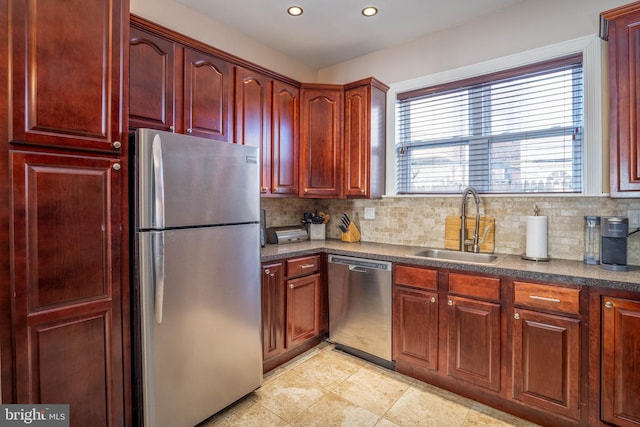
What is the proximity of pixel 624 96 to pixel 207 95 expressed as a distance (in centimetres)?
255

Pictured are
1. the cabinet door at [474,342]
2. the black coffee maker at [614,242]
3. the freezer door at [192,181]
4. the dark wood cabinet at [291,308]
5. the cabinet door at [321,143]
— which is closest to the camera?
the freezer door at [192,181]

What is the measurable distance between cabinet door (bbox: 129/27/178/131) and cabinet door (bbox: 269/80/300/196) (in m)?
0.91

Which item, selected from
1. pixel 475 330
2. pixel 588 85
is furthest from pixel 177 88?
pixel 588 85

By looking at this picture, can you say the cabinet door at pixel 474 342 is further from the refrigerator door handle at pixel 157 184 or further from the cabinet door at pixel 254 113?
the refrigerator door handle at pixel 157 184

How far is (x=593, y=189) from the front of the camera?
213 centimetres

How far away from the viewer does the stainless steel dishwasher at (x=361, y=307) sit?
2.52m

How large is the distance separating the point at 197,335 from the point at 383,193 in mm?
2019

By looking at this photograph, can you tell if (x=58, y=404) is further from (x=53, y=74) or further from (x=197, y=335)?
(x=53, y=74)

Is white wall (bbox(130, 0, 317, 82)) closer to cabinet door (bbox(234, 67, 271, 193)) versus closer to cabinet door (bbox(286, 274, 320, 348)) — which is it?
cabinet door (bbox(234, 67, 271, 193))

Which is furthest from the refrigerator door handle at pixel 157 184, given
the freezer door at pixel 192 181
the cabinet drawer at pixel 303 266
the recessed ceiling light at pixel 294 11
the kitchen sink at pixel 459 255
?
the kitchen sink at pixel 459 255

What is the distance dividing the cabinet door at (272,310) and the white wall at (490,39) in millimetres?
2085

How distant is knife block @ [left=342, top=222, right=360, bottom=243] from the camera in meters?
3.21

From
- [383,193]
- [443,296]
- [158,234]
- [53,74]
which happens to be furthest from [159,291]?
[383,193]

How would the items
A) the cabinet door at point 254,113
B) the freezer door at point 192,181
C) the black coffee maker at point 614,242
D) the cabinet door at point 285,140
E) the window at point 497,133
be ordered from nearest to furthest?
the freezer door at point 192,181
the black coffee maker at point 614,242
the window at point 497,133
the cabinet door at point 254,113
the cabinet door at point 285,140
